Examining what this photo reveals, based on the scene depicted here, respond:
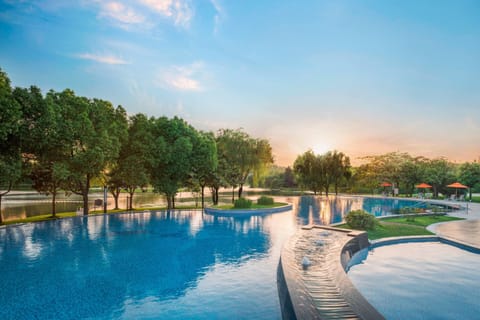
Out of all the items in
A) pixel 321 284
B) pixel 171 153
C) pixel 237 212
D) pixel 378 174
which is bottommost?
pixel 237 212

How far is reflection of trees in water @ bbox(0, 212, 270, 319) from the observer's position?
7.31 metres

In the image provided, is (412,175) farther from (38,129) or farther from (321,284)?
(38,129)

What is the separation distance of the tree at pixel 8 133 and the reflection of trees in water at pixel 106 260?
135 inches

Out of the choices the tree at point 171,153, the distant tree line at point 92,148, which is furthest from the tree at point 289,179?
the tree at point 171,153

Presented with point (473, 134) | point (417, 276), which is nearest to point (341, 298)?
point (417, 276)

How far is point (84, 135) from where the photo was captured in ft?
60.7

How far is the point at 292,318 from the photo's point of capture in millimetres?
5555

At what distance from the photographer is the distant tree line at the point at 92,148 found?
15.5 m

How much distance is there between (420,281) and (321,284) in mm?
4008

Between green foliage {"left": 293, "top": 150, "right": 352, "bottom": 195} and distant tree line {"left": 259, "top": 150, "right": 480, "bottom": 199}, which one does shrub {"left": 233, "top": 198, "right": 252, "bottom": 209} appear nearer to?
distant tree line {"left": 259, "top": 150, "right": 480, "bottom": 199}

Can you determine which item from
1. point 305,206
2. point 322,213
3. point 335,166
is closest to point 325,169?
point 335,166

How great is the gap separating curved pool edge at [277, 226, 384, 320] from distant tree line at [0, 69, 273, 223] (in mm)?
14493

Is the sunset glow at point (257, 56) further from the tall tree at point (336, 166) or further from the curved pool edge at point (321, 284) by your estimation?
the tall tree at point (336, 166)

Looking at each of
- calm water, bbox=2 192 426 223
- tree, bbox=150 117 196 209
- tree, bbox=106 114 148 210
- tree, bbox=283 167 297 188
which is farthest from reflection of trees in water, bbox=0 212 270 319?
tree, bbox=283 167 297 188
